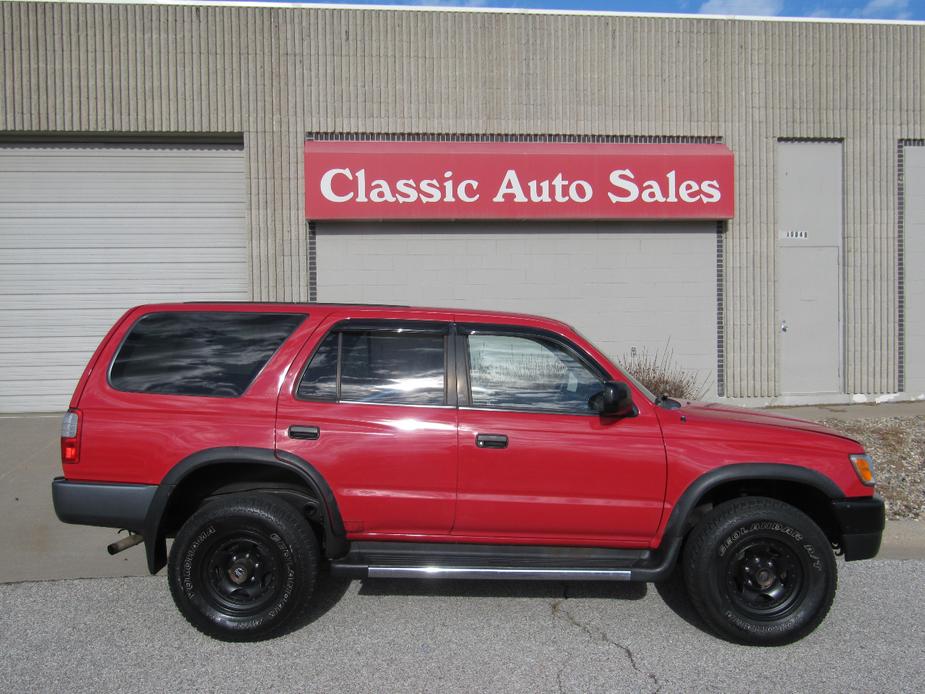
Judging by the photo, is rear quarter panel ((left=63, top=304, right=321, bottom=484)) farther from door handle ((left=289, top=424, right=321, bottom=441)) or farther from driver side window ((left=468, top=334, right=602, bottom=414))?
driver side window ((left=468, top=334, right=602, bottom=414))

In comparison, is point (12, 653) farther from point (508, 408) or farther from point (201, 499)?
point (508, 408)

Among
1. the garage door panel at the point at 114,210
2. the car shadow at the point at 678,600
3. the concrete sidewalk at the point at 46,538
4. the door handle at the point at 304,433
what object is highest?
the garage door panel at the point at 114,210

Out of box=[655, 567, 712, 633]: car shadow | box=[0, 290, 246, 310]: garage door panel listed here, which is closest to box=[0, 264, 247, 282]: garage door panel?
box=[0, 290, 246, 310]: garage door panel

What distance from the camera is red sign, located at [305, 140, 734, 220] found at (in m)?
10.8

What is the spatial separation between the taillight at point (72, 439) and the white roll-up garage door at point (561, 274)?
7.15 m

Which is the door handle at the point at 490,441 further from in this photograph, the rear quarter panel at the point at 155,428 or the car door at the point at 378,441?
the rear quarter panel at the point at 155,428

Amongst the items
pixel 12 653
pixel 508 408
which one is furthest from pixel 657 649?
pixel 12 653

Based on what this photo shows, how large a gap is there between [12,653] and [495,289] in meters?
8.35

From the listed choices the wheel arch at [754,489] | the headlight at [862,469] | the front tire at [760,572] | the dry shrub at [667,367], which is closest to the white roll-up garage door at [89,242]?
the dry shrub at [667,367]

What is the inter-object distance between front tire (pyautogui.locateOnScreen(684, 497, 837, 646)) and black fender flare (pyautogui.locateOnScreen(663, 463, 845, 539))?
159 millimetres

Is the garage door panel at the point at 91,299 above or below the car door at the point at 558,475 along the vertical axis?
above

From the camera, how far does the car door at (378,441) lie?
4.14 metres

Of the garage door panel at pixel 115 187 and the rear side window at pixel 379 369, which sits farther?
the garage door panel at pixel 115 187

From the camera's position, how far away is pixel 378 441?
13.6 ft
